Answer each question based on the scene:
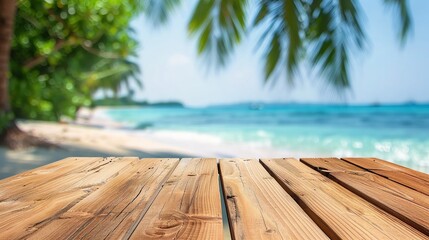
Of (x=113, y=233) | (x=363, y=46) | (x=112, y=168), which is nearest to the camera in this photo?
(x=113, y=233)

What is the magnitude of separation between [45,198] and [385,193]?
0.67m

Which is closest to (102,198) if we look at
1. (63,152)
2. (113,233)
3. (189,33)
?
(113,233)

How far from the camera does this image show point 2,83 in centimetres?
455

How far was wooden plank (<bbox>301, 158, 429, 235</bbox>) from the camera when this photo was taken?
64 cm

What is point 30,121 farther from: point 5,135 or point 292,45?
point 292,45

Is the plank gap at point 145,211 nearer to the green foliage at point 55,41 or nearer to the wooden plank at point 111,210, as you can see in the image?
the wooden plank at point 111,210

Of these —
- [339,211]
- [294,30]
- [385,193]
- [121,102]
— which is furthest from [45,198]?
[121,102]

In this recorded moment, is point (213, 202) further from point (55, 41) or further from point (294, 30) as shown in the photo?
point (55, 41)

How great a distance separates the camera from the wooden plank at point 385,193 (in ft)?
2.10

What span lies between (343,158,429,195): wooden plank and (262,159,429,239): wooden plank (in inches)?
6.5

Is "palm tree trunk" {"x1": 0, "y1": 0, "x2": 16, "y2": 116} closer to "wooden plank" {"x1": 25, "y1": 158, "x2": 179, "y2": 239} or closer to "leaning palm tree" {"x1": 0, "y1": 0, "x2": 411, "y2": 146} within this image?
"leaning palm tree" {"x1": 0, "y1": 0, "x2": 411, "y2": 146}

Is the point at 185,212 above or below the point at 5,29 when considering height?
below

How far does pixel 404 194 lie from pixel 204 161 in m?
0.59

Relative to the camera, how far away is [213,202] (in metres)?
0.71
